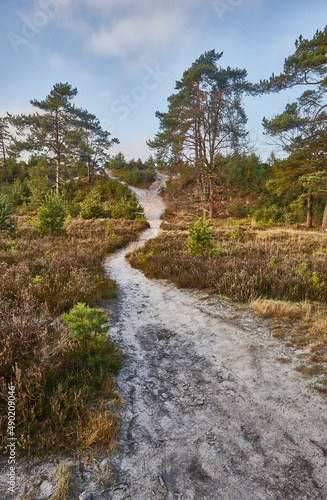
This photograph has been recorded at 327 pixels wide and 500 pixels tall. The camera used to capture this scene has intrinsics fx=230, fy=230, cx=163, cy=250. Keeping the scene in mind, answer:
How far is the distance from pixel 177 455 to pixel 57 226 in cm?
1214

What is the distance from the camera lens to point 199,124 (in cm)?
1930

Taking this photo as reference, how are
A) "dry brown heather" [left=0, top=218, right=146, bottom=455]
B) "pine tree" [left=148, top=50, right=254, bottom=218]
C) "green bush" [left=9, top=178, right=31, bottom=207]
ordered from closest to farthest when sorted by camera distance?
"dry brown heather" [left=0, top=218, right=146, bottom=455] < "pine tree" [left=148, top=50, right=254, bottom=218] < "green bush" [left=9, top=178, right=31, bottom=207]

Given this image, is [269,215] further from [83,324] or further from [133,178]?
[133,178]

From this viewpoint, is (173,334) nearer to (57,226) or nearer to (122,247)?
(122,247)

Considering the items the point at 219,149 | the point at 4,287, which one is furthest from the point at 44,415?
the point at 219,149

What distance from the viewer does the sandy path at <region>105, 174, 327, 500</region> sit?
1.71 metres

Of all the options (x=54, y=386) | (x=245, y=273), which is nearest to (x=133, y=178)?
(x=245, y=273)

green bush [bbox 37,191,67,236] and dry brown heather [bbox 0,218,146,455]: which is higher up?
green bush [bbox 37,191,67,236]

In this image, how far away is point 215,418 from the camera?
2.31 m

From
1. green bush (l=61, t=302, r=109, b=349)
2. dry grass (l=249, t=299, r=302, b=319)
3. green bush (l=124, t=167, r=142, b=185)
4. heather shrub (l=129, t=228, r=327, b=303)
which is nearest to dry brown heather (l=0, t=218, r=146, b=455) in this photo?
green bush (l=61, t=302, r=109, b=349)

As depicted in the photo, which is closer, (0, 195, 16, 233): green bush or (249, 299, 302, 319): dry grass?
(249, 299, 302, 319): dry grass

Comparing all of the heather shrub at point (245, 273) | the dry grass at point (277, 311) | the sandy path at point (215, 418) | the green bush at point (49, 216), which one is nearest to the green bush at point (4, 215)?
the green bush at point (49, 216)

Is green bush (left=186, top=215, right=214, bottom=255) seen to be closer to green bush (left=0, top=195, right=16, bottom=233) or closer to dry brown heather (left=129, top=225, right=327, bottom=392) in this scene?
dry brown heather (left=129, top=225, right=327, bottom=392)

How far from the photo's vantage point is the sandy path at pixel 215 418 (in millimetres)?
1707
